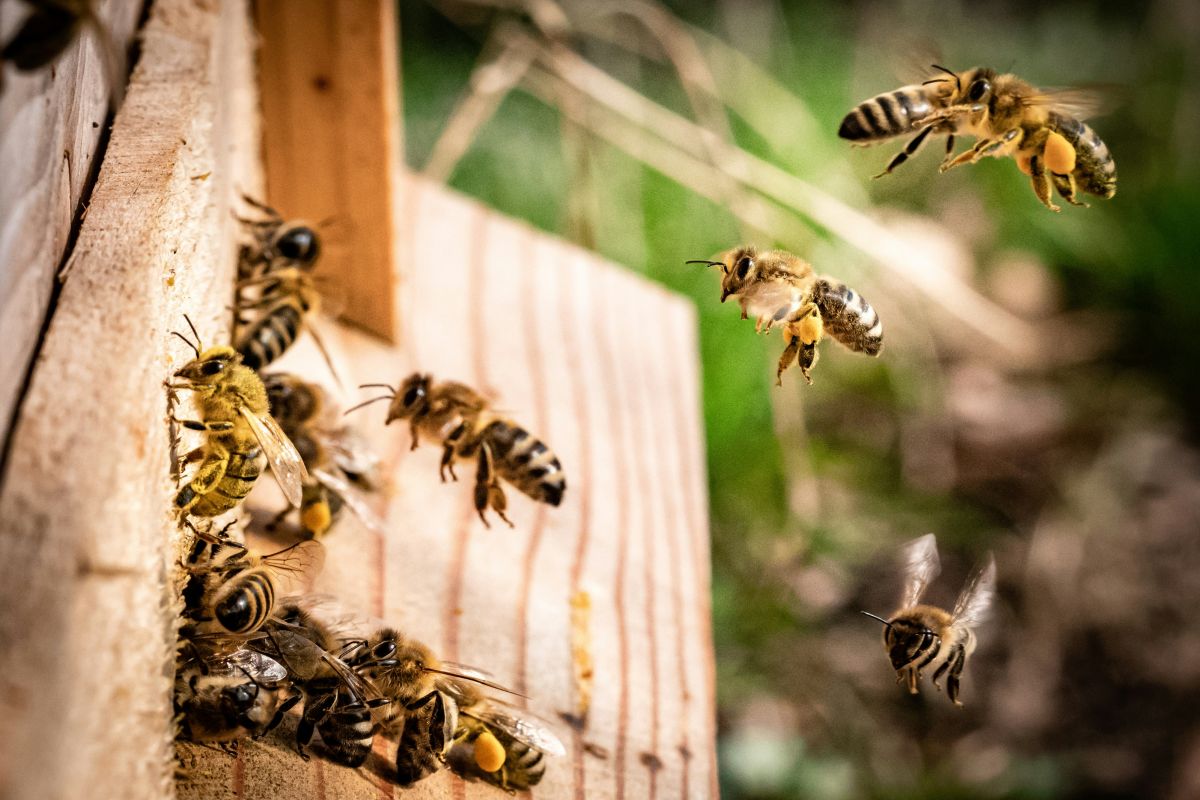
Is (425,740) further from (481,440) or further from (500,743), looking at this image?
(481,440)

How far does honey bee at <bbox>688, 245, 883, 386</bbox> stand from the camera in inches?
63.3

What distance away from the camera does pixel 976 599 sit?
1996 mm

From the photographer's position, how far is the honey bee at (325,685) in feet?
4.84

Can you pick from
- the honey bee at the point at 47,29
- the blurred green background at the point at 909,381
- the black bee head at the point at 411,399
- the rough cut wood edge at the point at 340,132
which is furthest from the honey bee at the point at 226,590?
the blurred green background at the point at 909,381

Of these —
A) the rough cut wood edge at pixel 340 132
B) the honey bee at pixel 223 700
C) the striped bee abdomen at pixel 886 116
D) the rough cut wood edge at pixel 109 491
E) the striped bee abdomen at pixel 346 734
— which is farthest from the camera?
the rough cut wood edge at pixel 340 132

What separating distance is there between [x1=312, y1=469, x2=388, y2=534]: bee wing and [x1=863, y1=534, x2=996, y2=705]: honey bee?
2.55 ft

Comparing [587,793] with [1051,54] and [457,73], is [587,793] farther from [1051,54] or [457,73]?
[1051,54]

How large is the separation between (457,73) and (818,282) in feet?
14.5

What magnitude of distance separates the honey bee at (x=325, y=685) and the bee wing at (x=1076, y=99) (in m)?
1.26

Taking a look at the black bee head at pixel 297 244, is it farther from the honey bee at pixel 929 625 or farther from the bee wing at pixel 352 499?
the honey bee at pixel 929 625

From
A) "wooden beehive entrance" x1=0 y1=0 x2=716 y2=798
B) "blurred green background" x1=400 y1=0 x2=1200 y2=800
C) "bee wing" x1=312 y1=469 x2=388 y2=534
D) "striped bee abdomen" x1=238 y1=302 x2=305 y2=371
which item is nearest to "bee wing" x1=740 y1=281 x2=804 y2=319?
"wooden beehive entrance" x1=0 y1=0 x2=716 y2=798

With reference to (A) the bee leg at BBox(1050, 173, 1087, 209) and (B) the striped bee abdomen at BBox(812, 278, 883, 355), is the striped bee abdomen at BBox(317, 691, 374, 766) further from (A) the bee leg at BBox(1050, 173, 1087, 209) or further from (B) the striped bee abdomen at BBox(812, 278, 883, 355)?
(A) the bee leg at BBox(1050, 173, 1087, 209)

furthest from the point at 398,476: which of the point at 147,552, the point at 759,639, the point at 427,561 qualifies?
the point at 759,639

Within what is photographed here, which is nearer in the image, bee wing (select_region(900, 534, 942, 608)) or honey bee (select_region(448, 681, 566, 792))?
honey bee (select_region(448, 681, 566, 792))
